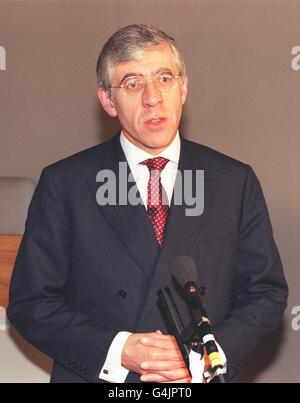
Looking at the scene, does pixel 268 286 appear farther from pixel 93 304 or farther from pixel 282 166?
pixel 282 166

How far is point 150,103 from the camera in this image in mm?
2541

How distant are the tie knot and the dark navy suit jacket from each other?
118 millimetres

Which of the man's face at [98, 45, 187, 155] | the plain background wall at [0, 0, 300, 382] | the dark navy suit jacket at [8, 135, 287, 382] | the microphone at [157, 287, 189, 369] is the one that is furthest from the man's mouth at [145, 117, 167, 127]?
the plain background wall at [0, 0, 300, 382]

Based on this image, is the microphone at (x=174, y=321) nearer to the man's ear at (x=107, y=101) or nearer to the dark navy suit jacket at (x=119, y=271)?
the dark navy suit jacket at (x=119, y=271)

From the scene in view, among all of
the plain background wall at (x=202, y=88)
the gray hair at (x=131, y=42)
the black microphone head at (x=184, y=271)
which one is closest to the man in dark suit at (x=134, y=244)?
the gray hair at (x=131, y=42)

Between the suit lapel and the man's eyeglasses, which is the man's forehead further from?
the suit lapel

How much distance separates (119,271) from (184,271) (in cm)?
48

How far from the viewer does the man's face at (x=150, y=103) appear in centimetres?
254

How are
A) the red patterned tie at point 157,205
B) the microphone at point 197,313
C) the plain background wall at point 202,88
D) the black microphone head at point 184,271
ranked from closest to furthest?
1. the microphone at point 197,313
2. the black microphone head at point 184,271
3. the red patterned tie at point 157,205
4. the plain background wall at point 202,88

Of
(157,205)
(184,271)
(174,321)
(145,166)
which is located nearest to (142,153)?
(145,166)

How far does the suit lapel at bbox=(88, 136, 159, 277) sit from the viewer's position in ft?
8.43

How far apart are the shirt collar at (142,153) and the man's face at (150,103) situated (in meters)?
0.02

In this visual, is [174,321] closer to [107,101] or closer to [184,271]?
[184,271]
